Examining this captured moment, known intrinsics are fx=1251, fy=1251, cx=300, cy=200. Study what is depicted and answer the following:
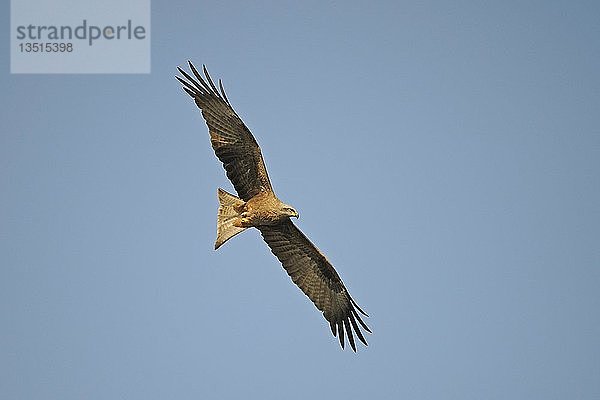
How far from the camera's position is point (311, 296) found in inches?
631

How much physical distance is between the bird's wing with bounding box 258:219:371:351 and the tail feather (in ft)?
→ 1.43

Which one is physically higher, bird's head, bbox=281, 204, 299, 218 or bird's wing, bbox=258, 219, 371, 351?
bird's head, bbox=281, 204, 299, 218

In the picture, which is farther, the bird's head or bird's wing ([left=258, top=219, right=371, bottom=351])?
bird's wing ([left=258, top=219, right=371, bottom=351])

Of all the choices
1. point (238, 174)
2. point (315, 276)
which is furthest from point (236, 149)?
point (315, 276)

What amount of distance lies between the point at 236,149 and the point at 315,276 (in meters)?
2.32

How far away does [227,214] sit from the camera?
1445cm

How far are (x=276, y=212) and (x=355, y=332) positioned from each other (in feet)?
9.07

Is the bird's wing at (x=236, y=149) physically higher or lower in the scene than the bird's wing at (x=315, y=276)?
higher

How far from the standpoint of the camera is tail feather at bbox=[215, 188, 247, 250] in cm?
1440

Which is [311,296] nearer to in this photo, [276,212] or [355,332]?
[355,332]

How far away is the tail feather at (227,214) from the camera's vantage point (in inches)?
567

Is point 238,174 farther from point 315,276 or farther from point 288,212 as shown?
point 315,276

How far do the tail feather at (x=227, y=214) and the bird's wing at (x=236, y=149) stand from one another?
0.38 ft

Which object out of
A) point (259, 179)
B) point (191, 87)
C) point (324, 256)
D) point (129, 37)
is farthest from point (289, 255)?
point (129, 37)
